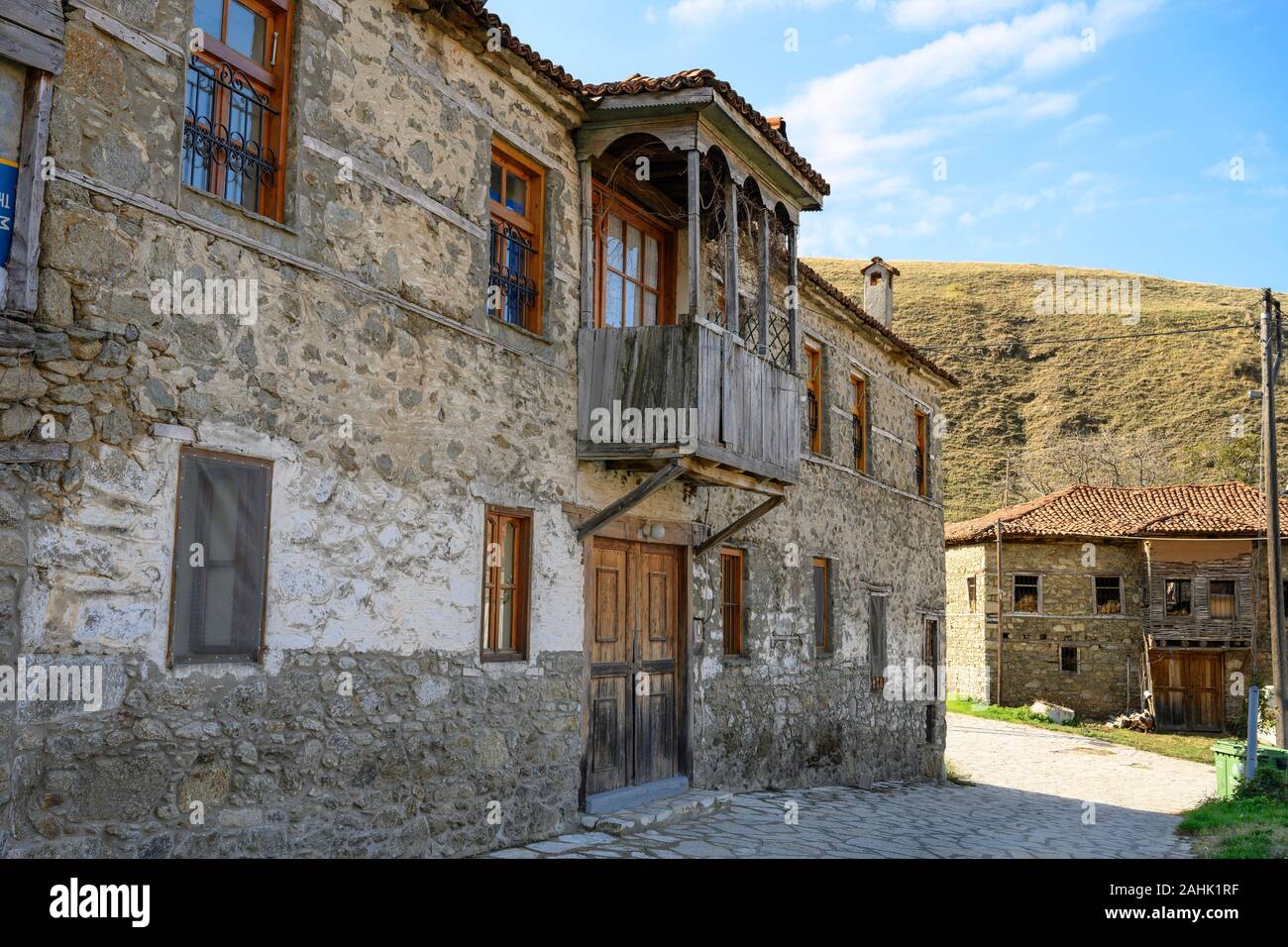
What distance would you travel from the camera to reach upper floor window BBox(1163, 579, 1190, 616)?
101ft

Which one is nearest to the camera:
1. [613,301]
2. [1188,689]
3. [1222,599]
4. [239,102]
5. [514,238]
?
[239,102]

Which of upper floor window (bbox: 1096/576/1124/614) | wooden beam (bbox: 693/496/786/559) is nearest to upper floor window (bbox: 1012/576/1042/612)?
upper floor window (bbox: 1096/576/1124/614)

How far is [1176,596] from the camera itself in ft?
102

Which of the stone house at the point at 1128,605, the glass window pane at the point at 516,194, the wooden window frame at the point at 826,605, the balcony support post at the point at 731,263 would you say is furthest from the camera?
the stone house at the point at 1128,605

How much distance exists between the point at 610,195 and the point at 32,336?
5.80m

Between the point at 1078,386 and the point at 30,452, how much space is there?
61350mm

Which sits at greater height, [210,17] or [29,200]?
[210,17]

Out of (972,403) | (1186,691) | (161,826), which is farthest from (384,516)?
(972,403)

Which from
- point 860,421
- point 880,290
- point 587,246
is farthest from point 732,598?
point 880,290

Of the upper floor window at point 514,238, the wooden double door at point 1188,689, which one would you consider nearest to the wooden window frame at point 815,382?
the upper floor window at point 514,238

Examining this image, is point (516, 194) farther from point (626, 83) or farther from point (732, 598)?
point (732, 598)

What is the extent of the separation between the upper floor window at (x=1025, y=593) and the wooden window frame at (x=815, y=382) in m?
20.2

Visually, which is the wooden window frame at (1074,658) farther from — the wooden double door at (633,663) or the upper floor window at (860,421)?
the wooden double door at (633,663)

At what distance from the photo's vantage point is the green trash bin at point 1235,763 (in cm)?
1368
